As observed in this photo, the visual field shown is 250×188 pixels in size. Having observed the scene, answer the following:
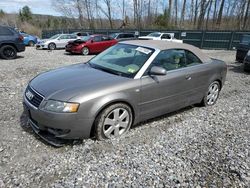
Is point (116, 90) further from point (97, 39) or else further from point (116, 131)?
point (97, 39)

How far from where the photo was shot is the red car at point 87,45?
14.6m

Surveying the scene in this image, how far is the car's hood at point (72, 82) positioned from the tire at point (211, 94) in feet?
7.72

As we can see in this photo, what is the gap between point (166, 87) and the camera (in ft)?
12.7

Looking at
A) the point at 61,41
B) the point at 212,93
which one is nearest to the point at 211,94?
the point at 212,93

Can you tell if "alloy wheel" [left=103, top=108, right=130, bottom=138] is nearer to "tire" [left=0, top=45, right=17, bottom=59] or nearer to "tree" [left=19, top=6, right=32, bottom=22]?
"tire" [left=0, top=45, right=17, bottom=59]

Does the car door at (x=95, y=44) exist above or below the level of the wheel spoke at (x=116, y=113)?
below

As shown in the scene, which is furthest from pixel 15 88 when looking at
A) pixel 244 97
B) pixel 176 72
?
pixel 244 97

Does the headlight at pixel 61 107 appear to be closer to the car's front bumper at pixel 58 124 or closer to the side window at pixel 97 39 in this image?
the car's front bumper at pixel 58 124

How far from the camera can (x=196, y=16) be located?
3519 cm

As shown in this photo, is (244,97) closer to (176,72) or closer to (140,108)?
(176,72)

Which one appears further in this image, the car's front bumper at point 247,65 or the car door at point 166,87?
the car's front bumper at point 247,65

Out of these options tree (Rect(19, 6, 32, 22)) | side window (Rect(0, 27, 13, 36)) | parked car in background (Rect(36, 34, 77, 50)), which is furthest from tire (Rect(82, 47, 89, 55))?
tree (Rect(19, 6, 32, 22))

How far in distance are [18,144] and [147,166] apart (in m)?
1.94

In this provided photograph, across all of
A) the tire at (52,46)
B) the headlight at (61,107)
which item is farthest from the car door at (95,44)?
the headlight at (61,107)
